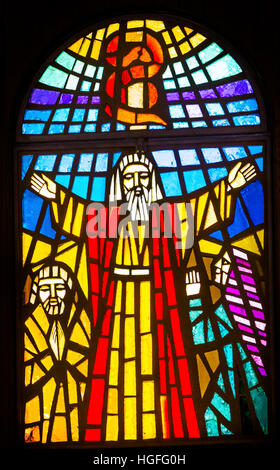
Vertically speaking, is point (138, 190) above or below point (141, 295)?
above

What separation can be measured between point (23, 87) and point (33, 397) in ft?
5.13

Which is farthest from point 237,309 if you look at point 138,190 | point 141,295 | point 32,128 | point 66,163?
point 32,128

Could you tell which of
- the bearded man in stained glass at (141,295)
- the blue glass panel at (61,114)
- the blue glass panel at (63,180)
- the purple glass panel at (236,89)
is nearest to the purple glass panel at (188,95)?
the purple glass panel at (236,89)

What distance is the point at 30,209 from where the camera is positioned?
3326mm

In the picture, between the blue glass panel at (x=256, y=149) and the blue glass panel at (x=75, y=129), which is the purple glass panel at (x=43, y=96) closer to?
the blue glass panel at (x=75, y=129)

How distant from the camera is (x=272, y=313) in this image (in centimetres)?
323

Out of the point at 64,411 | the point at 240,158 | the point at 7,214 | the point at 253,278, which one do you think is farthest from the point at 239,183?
the point at 64,411

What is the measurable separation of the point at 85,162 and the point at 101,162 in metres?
0.08

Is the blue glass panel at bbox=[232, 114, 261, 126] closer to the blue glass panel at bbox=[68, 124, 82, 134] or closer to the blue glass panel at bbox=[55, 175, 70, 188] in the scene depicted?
the blue glass panel at bbox=[68, 124, 82, 134]

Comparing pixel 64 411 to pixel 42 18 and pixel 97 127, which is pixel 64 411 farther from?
pixel 42 18

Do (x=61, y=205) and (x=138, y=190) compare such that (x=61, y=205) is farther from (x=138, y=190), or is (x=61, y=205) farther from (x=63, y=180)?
(x=138, y=190)
